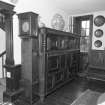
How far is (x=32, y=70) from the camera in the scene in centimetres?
255

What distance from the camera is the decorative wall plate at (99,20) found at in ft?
14.5

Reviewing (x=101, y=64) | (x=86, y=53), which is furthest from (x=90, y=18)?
(x=101, y=64)

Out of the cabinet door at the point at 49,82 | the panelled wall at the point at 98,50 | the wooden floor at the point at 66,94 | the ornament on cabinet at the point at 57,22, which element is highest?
the ornament on cabinet at the point at 57,22

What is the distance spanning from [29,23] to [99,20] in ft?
10.3

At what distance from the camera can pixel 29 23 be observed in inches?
96.5

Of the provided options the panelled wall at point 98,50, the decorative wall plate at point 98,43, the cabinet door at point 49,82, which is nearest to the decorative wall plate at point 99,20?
the panelled wall at point 98,50

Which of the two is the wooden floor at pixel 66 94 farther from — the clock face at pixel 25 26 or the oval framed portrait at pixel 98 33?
the oval framed portrait at pixel 98 33

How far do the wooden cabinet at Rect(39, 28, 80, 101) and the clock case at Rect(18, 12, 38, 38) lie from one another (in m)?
0.19

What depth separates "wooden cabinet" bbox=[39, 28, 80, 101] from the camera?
2688 millimetres

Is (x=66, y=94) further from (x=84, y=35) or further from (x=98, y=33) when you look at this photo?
(x=84, y=35)

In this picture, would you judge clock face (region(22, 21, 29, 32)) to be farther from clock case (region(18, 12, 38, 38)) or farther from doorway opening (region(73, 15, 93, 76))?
doorway opening (region(73, 15, 93, 76))

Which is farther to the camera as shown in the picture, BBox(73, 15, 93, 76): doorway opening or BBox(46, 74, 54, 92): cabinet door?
BBox(73, 15, 93, 76): doorway opening

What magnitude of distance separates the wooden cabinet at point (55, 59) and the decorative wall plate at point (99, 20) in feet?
3.72

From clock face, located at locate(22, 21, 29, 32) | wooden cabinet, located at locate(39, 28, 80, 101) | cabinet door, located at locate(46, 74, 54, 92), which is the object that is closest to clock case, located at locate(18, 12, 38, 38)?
clock face, located at locate(22, 21, 29, 32)
